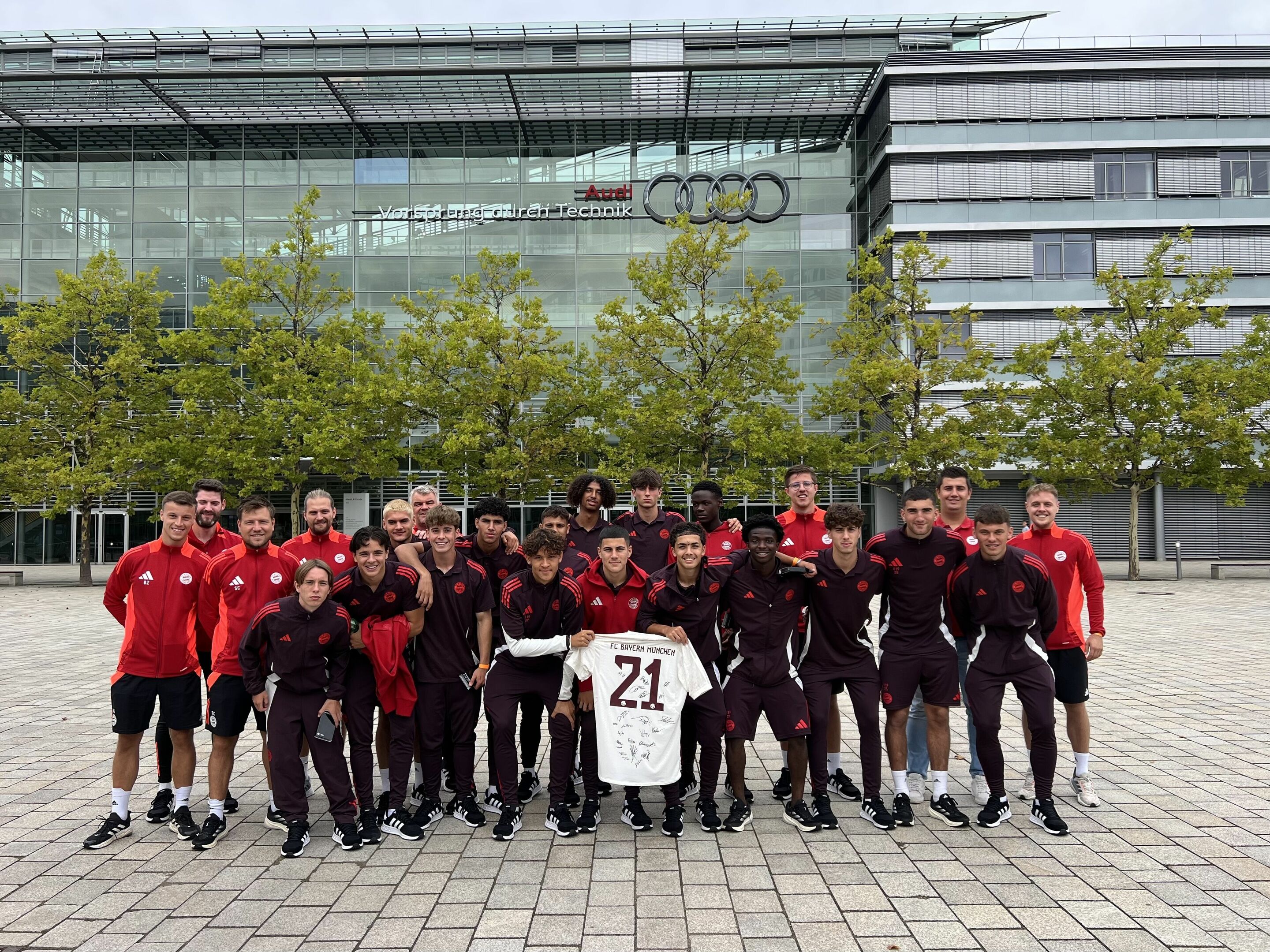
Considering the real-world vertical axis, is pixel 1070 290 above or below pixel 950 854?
above

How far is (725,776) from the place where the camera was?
652cm

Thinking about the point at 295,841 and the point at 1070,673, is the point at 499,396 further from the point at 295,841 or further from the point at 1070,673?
the point at 1070,673

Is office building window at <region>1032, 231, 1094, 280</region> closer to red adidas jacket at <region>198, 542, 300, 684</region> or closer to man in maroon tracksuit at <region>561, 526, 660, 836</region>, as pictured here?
man in maroon tracksuit at <region>561, 526, 660, 836</region>

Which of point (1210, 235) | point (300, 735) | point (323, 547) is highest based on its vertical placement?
point (1210, 235)

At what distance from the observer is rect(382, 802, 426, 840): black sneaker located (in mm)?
5230

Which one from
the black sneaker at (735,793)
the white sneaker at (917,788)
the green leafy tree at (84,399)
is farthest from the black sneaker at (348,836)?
the green leafy tree at (84,399)

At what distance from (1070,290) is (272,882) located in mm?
33130

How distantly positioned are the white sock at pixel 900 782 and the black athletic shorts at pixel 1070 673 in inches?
49.4

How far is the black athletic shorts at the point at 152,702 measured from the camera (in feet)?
17.5

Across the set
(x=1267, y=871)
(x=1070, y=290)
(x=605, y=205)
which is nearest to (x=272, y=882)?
(x=1267, y=871)

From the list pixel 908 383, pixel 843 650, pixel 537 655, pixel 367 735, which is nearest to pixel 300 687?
pixel 367 735

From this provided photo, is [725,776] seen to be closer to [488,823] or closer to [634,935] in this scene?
[488,823]

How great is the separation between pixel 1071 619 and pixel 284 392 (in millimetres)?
22899

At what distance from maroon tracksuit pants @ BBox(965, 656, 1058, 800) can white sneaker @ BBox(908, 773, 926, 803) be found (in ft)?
1.80
